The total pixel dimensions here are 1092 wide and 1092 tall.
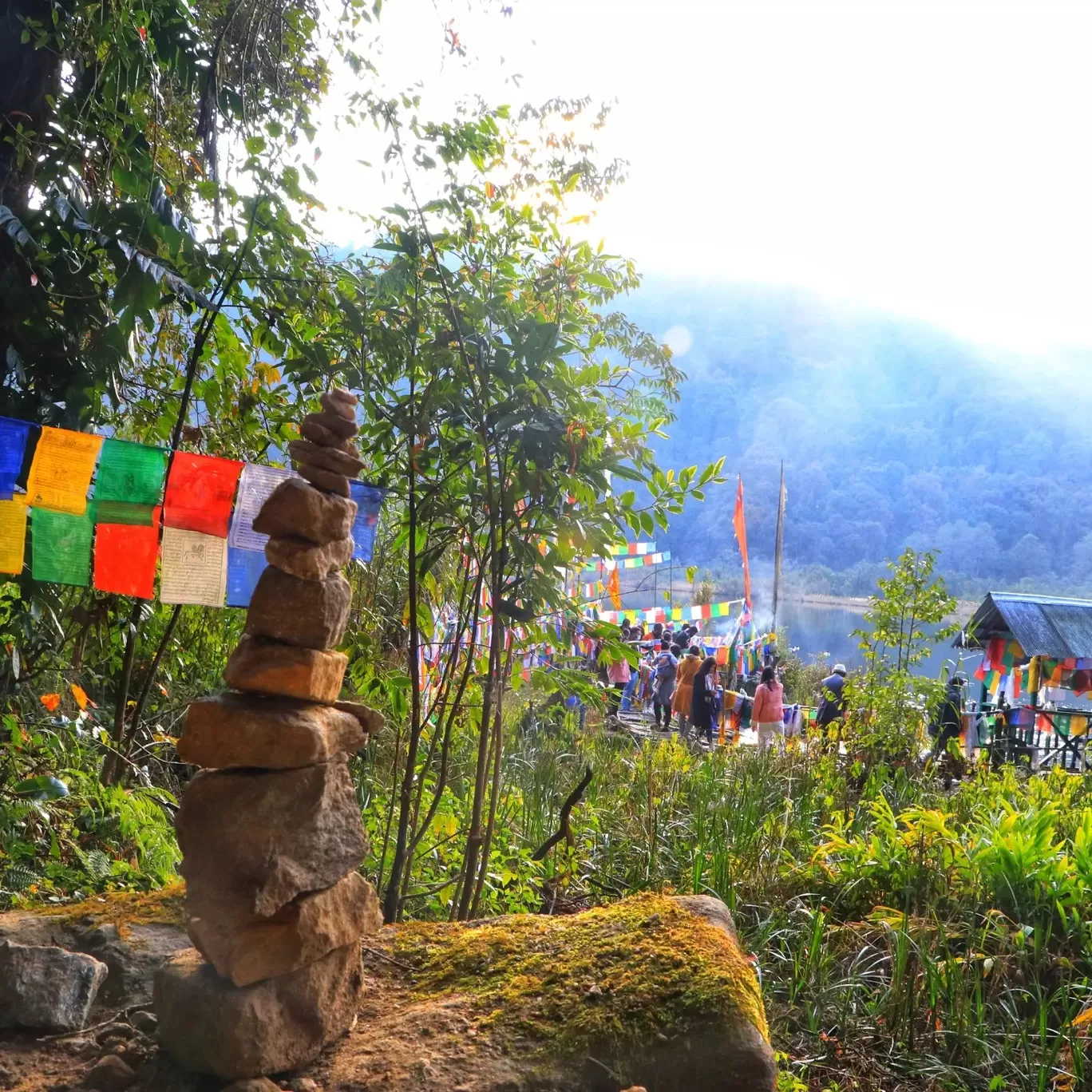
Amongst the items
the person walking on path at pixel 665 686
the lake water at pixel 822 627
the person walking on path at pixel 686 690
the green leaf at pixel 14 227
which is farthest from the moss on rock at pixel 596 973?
the lake water at pixel 822 627

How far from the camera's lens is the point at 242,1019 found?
68.6 inches

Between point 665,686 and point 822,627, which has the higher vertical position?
point 822,627

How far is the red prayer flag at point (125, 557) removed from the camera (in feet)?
10.0

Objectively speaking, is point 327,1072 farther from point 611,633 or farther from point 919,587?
point 919,587

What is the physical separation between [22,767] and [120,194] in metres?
2.30

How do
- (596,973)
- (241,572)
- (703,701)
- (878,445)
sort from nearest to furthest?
(596,973) < (241,572) < (703,701) < (878,445)

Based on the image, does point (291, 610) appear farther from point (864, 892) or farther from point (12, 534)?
point (864, 892)

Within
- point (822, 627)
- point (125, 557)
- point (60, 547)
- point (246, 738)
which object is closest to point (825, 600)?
point (822, 627)

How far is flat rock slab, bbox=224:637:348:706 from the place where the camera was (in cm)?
192

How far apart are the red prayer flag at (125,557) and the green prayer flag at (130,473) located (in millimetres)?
62

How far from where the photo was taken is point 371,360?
3113mm

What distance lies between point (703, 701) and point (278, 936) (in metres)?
9.34

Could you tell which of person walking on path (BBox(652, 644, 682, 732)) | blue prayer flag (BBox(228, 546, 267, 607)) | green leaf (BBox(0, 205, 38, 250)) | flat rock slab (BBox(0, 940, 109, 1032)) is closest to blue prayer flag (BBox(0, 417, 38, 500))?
green leaf (BBox(0, 205, 38, 250))

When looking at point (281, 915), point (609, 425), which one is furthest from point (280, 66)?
point (281, 915)
